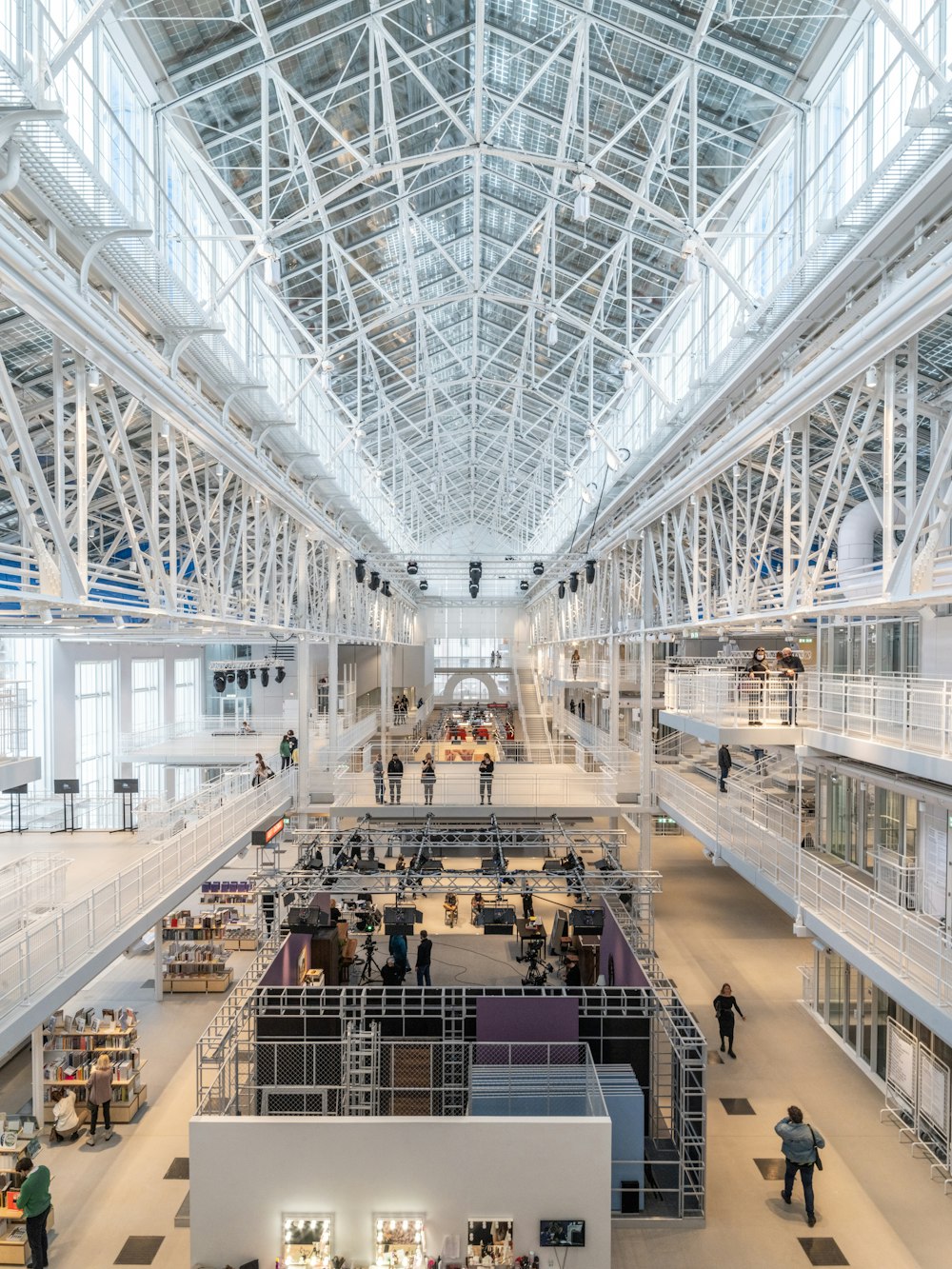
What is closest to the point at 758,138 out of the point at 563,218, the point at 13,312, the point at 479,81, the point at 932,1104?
the point at 479,81

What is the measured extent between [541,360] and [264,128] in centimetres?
1612

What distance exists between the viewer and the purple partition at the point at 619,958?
531 inches

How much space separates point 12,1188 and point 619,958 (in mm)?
9161

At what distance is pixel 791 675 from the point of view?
15.3 m

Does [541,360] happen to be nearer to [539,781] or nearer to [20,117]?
[539,781]

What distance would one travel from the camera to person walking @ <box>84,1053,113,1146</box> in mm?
11734

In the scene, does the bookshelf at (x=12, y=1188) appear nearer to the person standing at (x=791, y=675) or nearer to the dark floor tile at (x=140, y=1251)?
the dark floor tile at (x=140, y=1251)

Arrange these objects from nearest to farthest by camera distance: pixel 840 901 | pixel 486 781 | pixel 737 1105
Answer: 1. pixel 840 901
2. pixel 737 1105
3. pixel 486 781

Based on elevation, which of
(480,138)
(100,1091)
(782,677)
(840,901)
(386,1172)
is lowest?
(100,1091)

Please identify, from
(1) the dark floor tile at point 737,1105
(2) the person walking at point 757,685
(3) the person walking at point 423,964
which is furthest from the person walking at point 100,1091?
(2) the person walking at point 757,685

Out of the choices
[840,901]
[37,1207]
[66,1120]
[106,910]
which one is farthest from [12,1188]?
[840,901]

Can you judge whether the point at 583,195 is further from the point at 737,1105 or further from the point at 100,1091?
the point at 100,1091

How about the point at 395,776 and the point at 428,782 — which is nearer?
the point at 428,782

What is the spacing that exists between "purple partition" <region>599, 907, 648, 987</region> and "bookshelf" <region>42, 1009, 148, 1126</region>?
7189 mm
